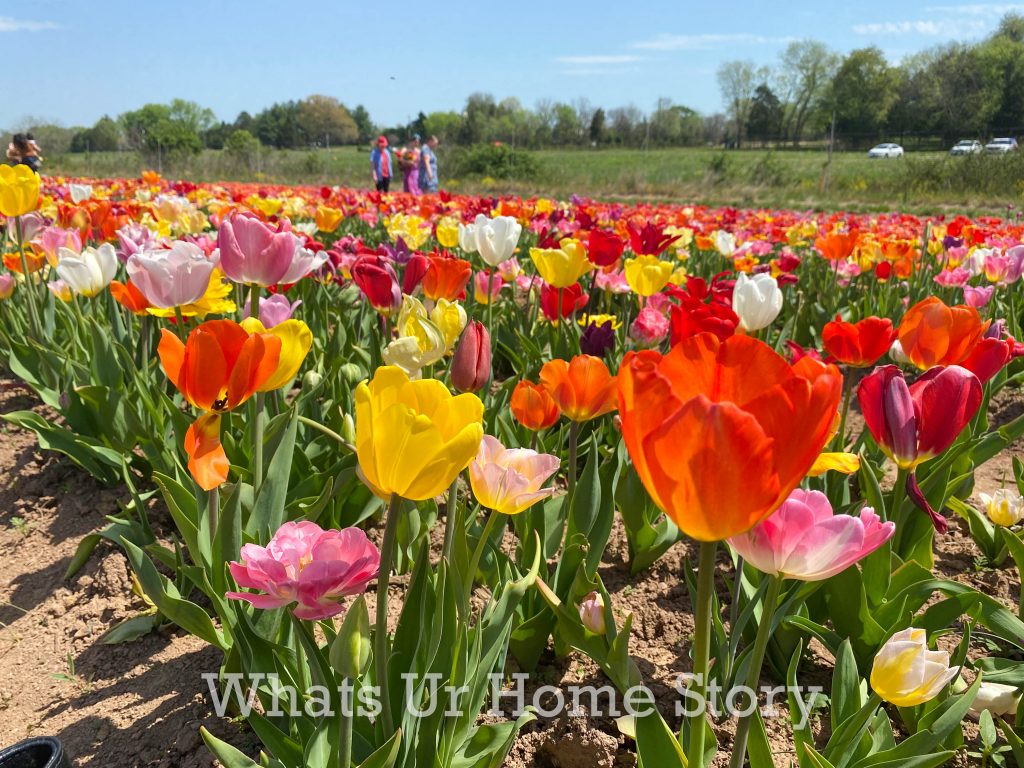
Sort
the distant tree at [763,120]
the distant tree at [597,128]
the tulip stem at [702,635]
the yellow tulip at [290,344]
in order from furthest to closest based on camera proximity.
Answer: the distant tree at [763,120], the distant tree at [597,128], the yellow tulip at [290,344], the tulip stem at [702,635]

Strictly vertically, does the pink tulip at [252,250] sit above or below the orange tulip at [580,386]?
above

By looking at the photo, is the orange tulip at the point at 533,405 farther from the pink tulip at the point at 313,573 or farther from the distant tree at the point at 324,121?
the distant tree at the point at 324,121

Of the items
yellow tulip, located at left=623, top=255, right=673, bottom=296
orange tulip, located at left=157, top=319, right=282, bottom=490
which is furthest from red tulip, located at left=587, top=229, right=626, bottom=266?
orange tulip, located at left=157, top=319, right=282, bottom=490

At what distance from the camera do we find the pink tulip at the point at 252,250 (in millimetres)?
1899

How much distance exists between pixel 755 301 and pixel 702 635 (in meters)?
1.72

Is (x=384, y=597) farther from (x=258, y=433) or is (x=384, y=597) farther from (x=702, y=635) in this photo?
(x=258, y=433)

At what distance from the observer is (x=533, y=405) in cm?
181

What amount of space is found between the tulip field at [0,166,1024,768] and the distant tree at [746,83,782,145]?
218ft

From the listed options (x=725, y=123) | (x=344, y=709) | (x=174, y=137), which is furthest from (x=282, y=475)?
(x=725, y=123)

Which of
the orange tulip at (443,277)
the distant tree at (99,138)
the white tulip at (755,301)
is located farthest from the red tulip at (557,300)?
the distant tree at (99,138)

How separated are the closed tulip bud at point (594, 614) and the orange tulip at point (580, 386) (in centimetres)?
48

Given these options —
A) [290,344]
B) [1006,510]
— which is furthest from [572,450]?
[1006,510]

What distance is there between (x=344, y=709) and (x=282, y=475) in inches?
31.2

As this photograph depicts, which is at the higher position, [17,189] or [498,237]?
[17,189]
